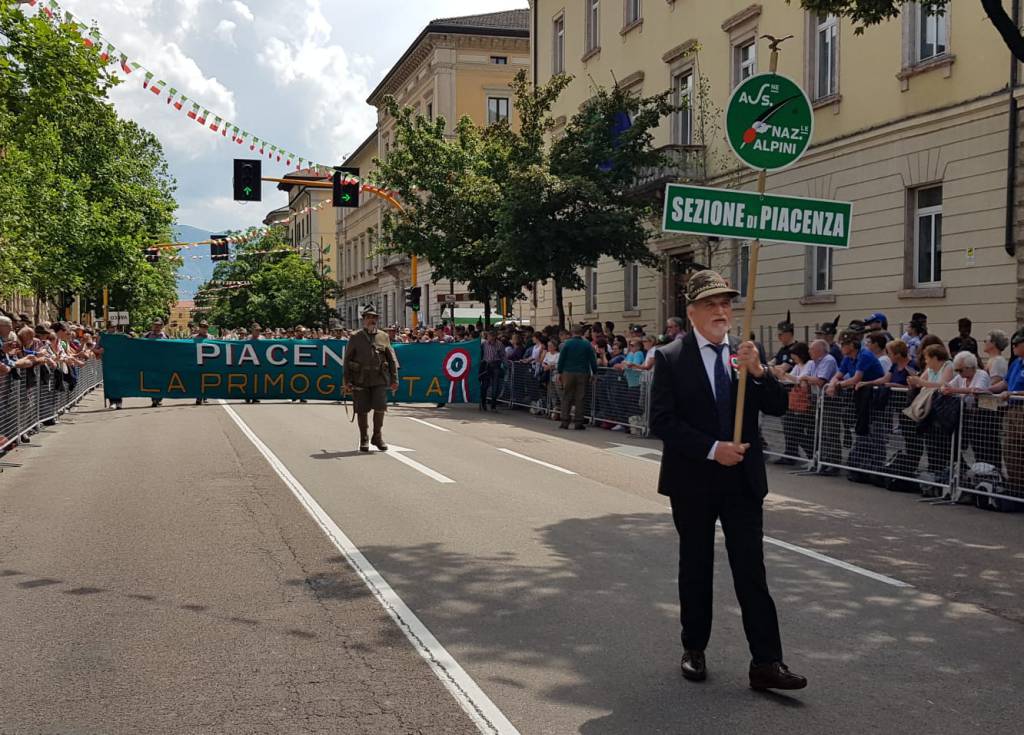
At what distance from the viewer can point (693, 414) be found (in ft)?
17.2

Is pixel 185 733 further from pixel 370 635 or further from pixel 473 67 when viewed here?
pixel 473 67

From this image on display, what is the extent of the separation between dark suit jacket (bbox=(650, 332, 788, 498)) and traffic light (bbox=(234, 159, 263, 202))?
73.1ft

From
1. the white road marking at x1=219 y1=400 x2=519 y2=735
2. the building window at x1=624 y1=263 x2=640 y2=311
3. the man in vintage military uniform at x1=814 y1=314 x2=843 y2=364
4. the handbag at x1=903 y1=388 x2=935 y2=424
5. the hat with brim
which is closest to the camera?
the white road marking at x1=219 y1=400 x2=519 y2=735

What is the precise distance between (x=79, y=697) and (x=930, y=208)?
63.7 ft

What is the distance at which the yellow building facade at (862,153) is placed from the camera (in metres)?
19.4

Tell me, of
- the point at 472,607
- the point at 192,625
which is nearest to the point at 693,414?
the point at 472,607

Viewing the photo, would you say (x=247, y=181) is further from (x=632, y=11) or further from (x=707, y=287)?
(x=707, y=287)

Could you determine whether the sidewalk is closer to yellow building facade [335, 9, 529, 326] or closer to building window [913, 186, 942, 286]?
building window [913, 186, 942, 286]

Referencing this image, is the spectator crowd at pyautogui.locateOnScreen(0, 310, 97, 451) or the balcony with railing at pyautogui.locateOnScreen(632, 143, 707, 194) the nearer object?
the spectator crowd at pyautogui.locateOnScreen(0, 310, 97, 451)

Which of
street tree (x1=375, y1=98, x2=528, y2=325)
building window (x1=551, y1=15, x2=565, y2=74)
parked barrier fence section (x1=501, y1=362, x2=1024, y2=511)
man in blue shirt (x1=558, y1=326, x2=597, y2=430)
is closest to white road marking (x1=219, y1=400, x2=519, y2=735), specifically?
parked barrier fence section (x1=501, y1=362, x2=1024, y2=511)

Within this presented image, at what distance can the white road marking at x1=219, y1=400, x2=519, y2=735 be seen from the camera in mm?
4721

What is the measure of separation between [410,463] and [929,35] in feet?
44.7

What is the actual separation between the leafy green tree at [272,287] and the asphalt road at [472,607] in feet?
224

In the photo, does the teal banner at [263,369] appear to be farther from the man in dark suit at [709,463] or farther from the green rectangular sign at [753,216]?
the man in dark suit at [709,463]
